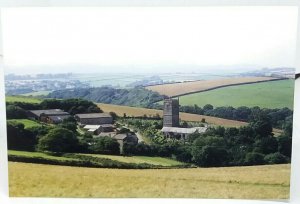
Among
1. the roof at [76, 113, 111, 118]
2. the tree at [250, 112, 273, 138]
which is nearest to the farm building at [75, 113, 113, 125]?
the roof at [76, 113, 111, 118]

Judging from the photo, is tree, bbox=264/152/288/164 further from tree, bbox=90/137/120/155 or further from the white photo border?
tree, bbox=90/137/120/155

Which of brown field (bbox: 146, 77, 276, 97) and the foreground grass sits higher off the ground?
brown field (bbox: 146, 77, 276, 97)

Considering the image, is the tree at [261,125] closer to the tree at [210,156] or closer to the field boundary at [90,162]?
the tree at [210,156]

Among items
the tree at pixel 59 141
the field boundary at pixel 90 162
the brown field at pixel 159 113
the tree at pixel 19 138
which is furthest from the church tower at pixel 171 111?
the tree at pixel 19 138

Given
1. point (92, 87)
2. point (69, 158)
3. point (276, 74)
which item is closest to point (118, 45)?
point (92, 87)

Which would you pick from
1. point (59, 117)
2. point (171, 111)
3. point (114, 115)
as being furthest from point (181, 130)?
point (59, 117)

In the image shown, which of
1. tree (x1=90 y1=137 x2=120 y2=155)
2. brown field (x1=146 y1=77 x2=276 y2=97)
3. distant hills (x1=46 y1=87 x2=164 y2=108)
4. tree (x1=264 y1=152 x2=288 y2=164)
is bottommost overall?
tree (x1=264 y1=152 x2=288 y2=164)

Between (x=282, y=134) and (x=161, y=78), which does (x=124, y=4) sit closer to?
(x=161, y=78)
